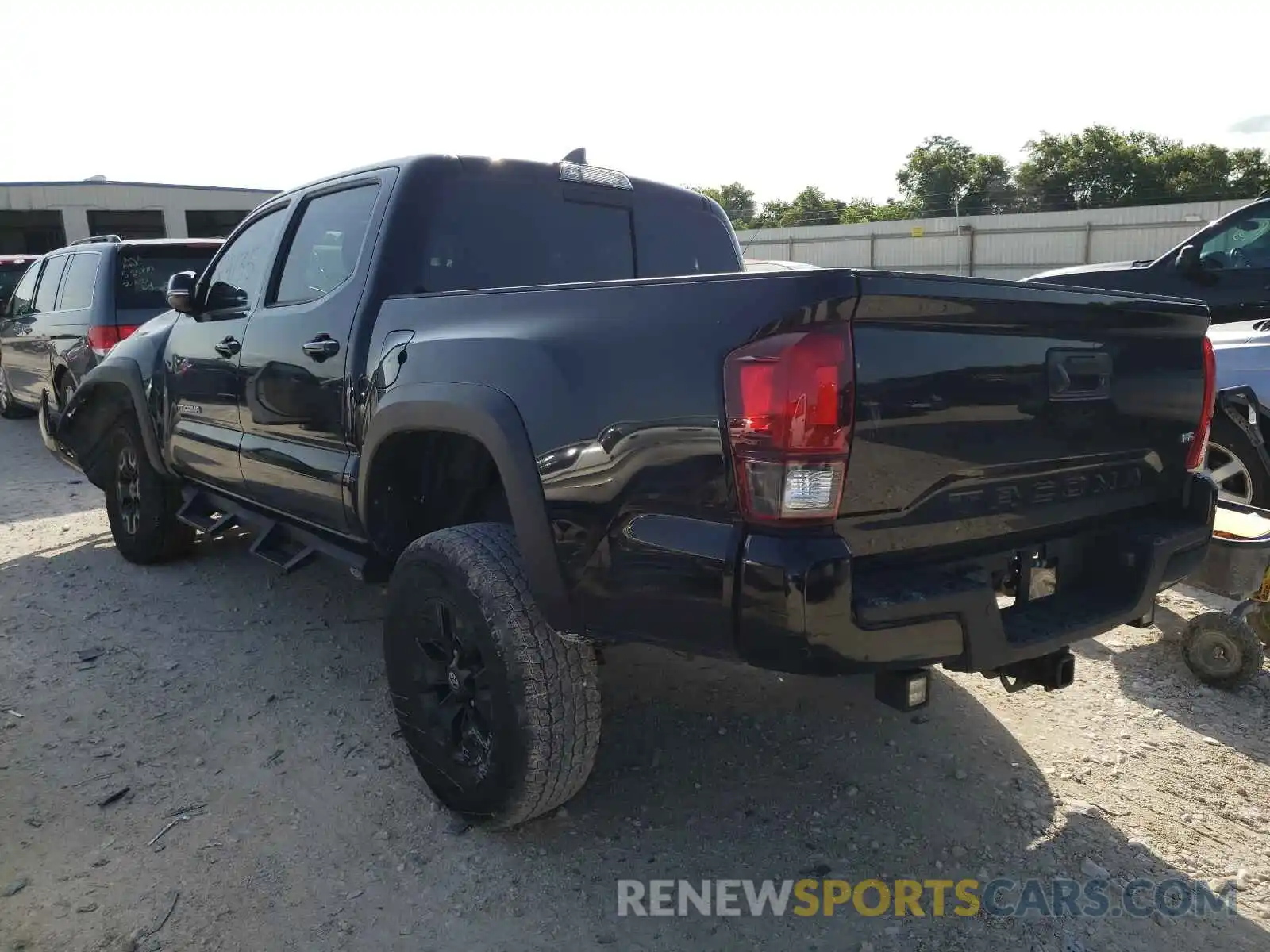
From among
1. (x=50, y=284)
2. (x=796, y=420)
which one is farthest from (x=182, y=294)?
(x=50, y=284)

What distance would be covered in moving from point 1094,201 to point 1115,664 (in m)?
61.9

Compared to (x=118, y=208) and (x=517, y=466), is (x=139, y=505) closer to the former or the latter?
(x=517, y=466)

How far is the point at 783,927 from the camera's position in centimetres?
238

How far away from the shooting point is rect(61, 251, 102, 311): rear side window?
781 cm

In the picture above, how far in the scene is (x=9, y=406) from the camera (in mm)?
11445

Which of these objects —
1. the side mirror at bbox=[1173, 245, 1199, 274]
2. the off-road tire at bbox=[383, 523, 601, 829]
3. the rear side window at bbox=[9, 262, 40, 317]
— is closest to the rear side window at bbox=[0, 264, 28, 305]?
the rear side window at bbox=[9, 262, 40, 317]

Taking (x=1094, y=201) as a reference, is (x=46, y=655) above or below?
below

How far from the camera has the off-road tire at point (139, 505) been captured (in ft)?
16.8

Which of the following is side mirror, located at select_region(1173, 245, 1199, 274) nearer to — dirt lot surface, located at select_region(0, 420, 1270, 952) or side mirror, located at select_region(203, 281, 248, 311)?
dirt lot surface, located at select_region(0, 420, 1270, 952)

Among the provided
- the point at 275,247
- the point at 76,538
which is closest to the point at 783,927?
the point at 275,247

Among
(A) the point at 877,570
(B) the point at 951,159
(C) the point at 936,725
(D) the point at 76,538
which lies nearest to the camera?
(A) the point at 877,570

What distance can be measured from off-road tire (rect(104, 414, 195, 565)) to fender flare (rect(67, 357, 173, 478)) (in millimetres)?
128

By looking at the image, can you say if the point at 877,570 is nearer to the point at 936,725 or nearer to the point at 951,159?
the point at 936,725

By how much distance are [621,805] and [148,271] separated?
669 cm
